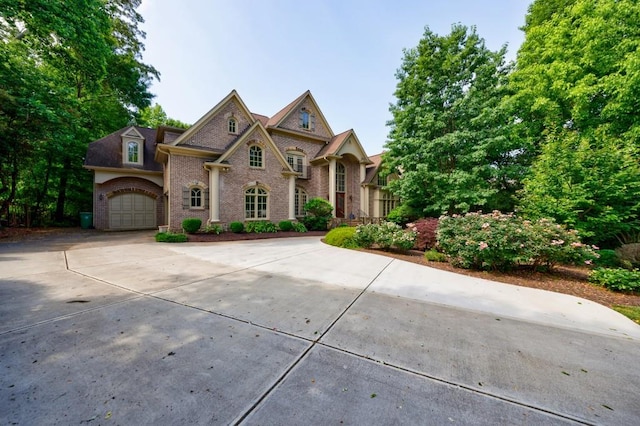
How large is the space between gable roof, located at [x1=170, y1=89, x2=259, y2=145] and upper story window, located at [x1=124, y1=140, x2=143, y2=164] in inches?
236

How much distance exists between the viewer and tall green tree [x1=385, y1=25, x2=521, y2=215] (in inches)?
500

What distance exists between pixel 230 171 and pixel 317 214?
6.41 m

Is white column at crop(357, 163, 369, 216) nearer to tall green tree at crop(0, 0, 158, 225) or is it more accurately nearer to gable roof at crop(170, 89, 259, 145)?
gable roof at crop(170, 89, 259, 145)

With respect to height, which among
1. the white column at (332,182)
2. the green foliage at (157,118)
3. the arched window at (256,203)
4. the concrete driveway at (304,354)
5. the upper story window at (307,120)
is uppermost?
the green foliage at (157,118)

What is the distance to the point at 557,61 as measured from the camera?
36.4ft

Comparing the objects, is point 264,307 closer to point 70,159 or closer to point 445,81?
point 445,81

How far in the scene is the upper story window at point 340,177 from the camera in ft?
65.3

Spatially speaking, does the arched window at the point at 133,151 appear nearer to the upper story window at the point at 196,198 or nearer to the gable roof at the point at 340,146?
the upper story window at the point at 196,198

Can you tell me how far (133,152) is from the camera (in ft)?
55.0

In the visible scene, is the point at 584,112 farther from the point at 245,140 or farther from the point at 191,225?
the point at 191,225

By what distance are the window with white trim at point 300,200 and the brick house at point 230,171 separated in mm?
78

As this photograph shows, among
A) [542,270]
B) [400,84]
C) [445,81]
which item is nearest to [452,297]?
[542,270]

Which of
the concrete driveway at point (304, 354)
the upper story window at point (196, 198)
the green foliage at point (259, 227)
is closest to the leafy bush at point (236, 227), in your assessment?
the green foliage at point (259, 227)

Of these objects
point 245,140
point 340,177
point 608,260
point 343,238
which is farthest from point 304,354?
point 340,177
